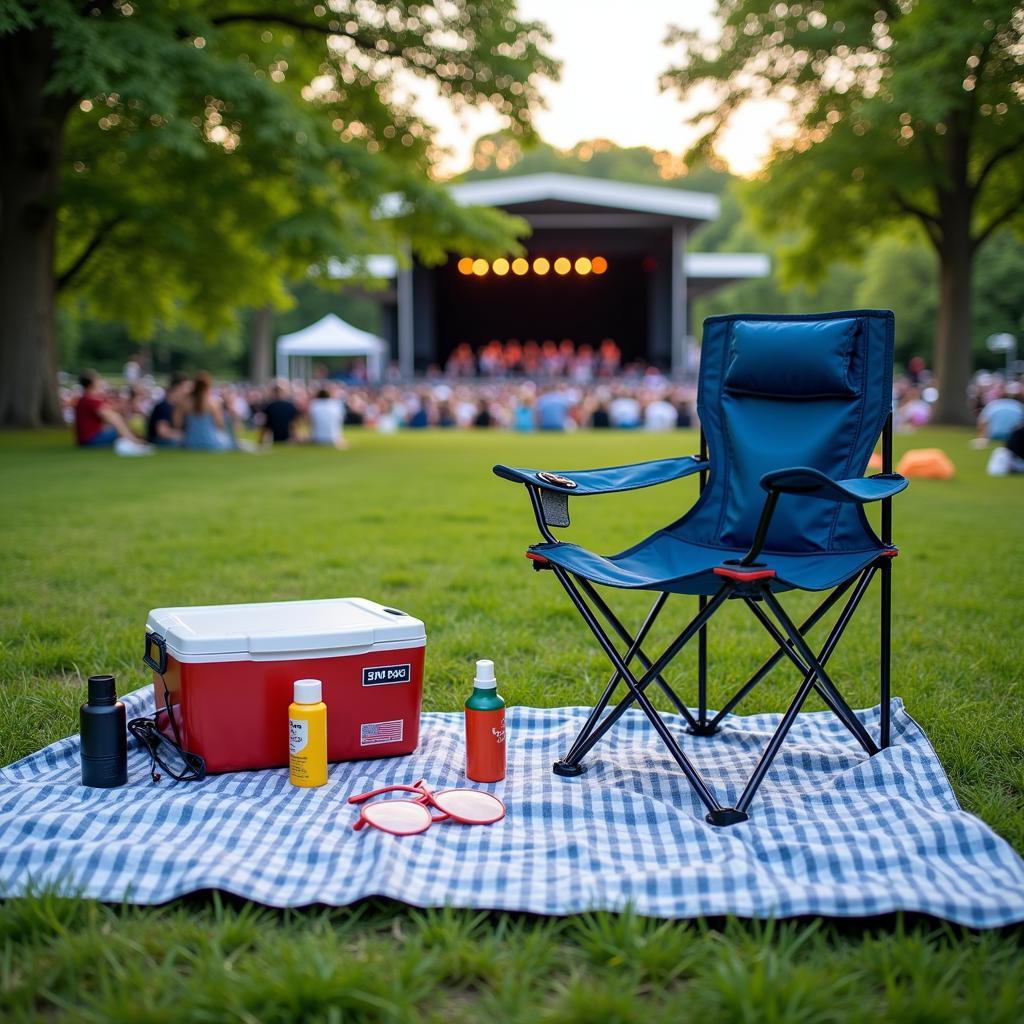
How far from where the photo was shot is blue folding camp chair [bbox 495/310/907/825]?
2105 mm

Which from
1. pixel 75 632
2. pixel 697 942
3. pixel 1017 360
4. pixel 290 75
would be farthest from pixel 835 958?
pixel 1017 360

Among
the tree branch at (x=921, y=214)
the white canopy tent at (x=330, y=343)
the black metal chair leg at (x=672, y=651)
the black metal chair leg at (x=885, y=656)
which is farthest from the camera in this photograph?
the white canopy tent at (x=330, y=343)

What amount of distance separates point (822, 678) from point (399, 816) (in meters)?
0.87

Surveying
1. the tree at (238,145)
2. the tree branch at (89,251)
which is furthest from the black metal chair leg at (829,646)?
the tree branch at (89,251)

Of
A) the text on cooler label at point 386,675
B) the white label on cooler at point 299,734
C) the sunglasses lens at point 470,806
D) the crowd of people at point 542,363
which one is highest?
the crowd of people at point 542,363

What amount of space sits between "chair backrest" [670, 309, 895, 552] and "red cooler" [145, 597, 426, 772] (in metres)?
0.88

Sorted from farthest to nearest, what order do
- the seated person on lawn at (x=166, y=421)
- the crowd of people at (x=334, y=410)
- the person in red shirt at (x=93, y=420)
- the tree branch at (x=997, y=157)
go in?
the tree branch at (x=997, y=157), the seated person on lawn at (x=166, y=421), the crowd of people at (x=334, y=410), the person in red shirt at (x=93, y=420)

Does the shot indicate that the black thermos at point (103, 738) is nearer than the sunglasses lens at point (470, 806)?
No

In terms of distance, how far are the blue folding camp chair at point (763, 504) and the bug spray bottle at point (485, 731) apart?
156 millimetres

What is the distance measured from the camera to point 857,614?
3805mm

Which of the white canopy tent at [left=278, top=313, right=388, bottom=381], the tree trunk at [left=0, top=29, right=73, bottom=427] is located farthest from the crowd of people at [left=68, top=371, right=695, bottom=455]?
the white canopy tent at [left=278, top=313, right=388, bottom=381]

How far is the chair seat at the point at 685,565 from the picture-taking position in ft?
6.81

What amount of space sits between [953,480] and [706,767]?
24.1ft

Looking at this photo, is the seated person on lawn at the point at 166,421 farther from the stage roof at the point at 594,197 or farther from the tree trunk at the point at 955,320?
the stage roof at the point at 594,197
